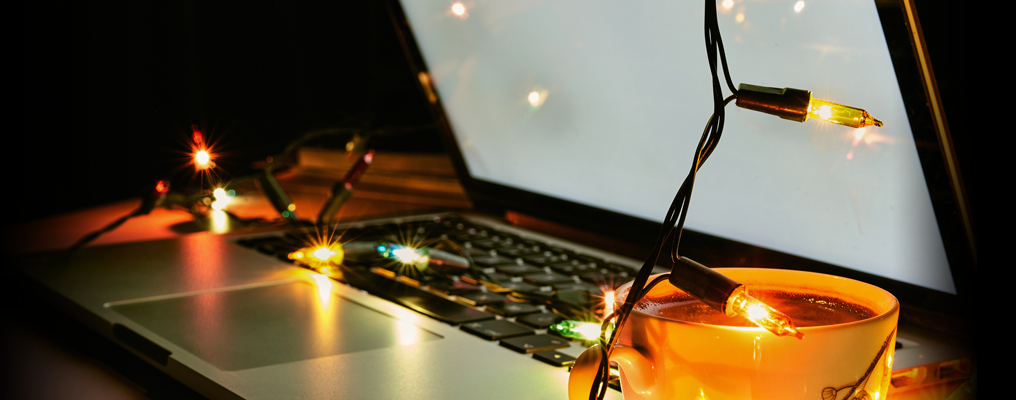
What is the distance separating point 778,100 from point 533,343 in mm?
269

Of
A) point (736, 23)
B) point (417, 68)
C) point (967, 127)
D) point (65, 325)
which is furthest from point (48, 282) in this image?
point (967, 127)

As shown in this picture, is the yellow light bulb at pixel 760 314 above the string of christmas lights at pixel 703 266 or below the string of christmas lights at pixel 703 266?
below

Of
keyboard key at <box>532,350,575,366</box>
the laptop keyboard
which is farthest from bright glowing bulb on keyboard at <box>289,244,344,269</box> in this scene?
keyboard key at <box>532,350,575,366</box>

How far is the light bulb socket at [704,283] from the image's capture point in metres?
0.33

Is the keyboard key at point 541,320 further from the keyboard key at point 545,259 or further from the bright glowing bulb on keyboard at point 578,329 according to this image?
the keyboard key at point 545,259

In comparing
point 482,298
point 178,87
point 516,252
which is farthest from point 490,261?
point 178,87

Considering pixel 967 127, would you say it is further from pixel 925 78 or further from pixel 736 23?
pixel 736 23

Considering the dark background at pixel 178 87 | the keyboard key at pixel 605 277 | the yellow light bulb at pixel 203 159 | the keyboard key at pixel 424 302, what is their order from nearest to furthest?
the keyboard key at pixel 424 302 → the keyboard key at pixel 605 277 → the yellow light bulb at pixel 203 159 → the dark background at pixel 178 87

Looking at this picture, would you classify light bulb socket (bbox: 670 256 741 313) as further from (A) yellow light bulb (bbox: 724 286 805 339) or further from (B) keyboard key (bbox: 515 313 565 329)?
(B) keyboard key (bbox: 515 313 565 329)

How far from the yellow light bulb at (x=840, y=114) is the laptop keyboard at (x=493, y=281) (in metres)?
0.23

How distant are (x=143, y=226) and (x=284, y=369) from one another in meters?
0.78

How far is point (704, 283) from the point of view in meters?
0.34

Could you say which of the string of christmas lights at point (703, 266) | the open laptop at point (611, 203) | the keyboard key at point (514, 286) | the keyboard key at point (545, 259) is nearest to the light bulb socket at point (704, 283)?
the string of christmas lights at point (703, 266)

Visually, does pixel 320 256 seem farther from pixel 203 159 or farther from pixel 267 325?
pixel 203 159
